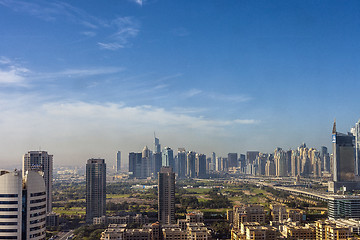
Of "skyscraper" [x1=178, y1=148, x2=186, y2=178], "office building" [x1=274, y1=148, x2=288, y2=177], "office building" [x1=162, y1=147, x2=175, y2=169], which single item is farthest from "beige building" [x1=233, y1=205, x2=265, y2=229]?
"office building" [x1=162, y1=147, x2=175, y2=169]

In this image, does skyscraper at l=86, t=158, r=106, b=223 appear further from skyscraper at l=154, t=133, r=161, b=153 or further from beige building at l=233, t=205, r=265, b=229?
skyscraper at l=154, t=133, r=161, b=153

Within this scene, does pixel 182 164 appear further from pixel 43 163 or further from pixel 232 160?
Answer: pixel 43 163

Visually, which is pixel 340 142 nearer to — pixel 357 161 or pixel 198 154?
pixel 357 161

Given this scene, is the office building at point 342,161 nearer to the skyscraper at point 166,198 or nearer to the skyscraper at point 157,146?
the skyscraper at point 166,198

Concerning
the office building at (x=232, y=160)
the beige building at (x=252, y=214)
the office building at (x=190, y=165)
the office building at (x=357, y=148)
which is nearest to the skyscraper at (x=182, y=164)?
the office building at (x=190, y=165)

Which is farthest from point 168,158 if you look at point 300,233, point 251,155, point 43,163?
point 300,233

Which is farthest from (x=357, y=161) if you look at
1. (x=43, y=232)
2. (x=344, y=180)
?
(x=43, y=232)
